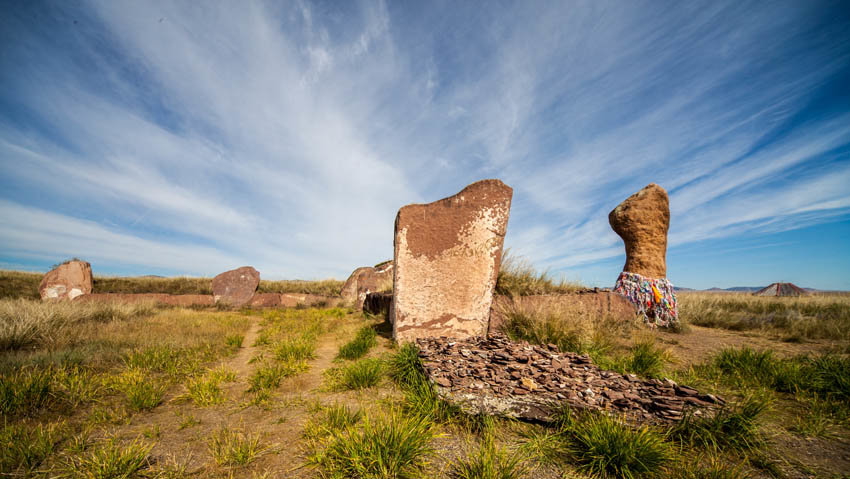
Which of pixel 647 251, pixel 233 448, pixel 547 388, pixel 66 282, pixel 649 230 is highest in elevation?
pixel 649 230

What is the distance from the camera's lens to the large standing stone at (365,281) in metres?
9.84

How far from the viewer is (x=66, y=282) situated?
9062 millimetres

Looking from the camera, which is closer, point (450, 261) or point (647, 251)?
point (450, 261)

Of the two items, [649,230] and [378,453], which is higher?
[649,230]

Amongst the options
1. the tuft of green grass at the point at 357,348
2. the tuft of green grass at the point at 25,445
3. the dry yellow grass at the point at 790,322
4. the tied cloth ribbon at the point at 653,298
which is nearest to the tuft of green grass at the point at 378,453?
→ the tuft of green grass at the point at 25,445

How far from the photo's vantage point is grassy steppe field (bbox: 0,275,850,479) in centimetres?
159

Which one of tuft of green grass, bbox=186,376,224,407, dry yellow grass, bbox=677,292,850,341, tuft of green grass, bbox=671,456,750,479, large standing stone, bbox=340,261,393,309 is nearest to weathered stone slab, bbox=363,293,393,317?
large standing stone, bbox=340,261,393,309

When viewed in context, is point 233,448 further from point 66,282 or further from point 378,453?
point 66,282

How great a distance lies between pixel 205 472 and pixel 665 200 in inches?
300

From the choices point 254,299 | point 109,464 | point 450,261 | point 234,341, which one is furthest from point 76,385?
point 254,299

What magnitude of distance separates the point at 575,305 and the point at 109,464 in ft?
16.3

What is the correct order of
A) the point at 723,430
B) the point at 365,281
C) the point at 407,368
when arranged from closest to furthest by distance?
the point at 723,430, the point at 407,368, the point at 365,281

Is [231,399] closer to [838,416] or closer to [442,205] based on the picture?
[442,205]

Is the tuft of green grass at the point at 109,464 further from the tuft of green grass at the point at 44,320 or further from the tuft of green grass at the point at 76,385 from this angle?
the tuft of green grass at the point at 44,320
